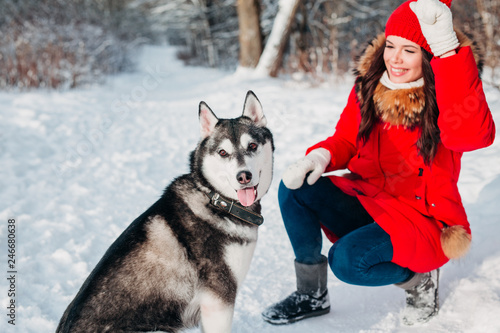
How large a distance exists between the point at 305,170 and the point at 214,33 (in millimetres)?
18470

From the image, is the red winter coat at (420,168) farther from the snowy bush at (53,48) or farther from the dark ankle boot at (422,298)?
the snowy bush at (53,48)

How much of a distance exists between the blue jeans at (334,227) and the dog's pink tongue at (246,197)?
35cm

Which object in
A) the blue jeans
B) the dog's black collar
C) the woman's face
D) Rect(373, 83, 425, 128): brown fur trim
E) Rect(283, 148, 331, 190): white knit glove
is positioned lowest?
the blue jeans

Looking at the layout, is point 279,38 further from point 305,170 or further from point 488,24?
point 305,170

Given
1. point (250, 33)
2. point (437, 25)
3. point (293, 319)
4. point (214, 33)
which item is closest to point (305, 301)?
point (293, 319)

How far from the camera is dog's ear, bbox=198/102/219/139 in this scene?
2.07 m

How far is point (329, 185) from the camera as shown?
7.31ft

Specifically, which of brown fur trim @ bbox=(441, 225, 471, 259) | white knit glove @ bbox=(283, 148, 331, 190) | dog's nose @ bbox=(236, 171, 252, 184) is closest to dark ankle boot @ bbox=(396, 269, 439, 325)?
brown fur trim @ bbox=(441, 225, 471, 259)

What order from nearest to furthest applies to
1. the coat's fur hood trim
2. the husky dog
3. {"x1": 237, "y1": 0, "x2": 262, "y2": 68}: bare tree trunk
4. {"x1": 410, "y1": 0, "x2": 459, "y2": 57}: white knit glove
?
1. the husky dog
2. {"x1": 410, "y1": 0, "x2": 459, "y2": 57}: white knit glove
3. the coat's fur hood trim
4. {"x1": 237, "y1": 0, "x2": 262, "y2": 68}: bare tree trunk

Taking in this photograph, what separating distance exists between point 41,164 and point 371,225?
3951 millimetres

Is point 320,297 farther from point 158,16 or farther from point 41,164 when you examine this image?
point 158,16

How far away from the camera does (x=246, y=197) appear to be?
6.36ft

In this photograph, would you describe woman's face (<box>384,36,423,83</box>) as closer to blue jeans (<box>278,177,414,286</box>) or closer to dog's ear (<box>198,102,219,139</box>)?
blue jeans (<box>278,177,414,286</box>)

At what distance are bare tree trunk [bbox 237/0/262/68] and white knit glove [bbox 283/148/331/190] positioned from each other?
8.77m
